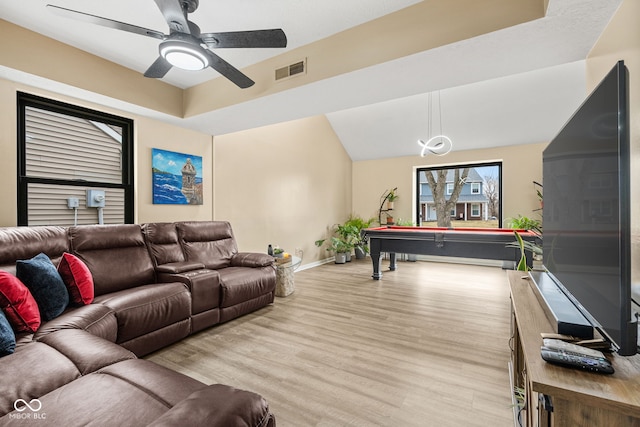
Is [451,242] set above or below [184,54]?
below

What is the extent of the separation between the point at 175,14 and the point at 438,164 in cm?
588

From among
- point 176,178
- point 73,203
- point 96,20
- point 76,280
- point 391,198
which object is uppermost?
point 96,20

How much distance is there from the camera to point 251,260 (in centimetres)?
343

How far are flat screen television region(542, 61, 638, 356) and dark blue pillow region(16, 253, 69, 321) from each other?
2.81m

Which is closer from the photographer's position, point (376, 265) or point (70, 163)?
point (70, 163)

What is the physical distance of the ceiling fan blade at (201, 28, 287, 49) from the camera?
1.74 meters

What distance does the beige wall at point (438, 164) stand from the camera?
5453 millimetres

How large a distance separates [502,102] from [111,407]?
5.93m

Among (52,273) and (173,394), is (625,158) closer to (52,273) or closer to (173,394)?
(173,394)

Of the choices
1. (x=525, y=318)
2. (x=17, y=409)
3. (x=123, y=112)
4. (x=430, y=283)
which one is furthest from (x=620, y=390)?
(x=123, y=112)

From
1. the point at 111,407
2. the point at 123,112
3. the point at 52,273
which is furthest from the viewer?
the point at 123,112

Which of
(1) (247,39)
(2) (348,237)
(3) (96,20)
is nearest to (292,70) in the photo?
(1) (247,39)

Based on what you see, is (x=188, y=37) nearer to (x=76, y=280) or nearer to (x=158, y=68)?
(x=158, y=68)

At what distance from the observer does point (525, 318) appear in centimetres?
129
